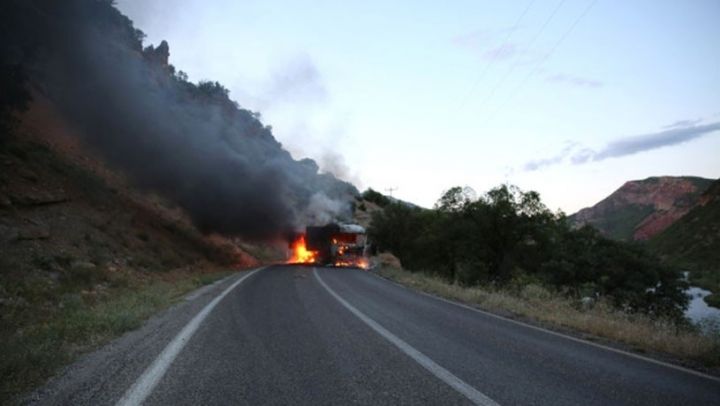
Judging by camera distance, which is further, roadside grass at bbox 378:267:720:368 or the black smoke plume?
the black smoke plume

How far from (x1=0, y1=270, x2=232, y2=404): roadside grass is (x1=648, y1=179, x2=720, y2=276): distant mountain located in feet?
293

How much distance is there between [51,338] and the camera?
668cm

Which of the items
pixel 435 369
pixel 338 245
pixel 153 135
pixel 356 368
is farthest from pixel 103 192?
pixel 435 369

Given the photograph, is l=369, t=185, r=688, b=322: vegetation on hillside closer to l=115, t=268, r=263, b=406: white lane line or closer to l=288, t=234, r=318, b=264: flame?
l=288, t=234, r=318, b=264: flame

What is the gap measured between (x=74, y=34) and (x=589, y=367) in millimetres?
28369

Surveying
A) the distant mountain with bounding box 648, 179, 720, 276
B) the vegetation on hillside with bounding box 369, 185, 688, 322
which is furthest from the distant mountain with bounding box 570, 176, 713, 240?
the vegetation on hillside with bounding box 369, 185, 688, 322

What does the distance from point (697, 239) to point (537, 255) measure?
291 feet

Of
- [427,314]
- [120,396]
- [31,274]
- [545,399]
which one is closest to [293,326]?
[427,314]

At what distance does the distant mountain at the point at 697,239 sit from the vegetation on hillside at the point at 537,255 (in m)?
53.2

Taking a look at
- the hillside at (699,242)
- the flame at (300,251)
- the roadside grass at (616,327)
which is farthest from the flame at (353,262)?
the hillside at (699,242)

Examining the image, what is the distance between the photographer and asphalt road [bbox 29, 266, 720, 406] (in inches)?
177

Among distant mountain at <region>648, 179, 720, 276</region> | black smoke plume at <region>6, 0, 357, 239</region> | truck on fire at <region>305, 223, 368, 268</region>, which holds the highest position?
distant mountain at <region>648, 179, 720, 276</region>

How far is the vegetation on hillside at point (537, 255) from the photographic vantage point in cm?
3120

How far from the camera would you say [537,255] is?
34031 mm
